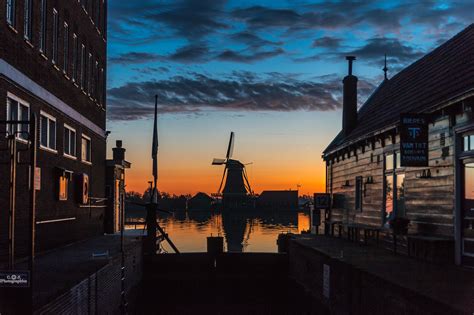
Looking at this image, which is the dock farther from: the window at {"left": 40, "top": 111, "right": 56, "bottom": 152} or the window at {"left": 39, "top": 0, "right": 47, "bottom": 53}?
the window at {"left": 39, "top": 0, "right": 47, "bottom": 53}

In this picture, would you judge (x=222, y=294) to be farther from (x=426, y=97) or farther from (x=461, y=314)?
(x=461, y=314)

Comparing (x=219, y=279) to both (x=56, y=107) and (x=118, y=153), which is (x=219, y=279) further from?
(x=118, y=153)

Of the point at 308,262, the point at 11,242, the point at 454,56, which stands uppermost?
the point at 454,56

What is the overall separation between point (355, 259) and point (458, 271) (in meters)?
3.03

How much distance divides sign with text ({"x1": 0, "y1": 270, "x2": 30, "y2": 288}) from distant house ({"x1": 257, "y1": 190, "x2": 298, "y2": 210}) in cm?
15996

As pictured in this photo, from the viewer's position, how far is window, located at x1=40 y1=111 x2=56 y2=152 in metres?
19.7

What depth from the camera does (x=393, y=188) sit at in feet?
67.2

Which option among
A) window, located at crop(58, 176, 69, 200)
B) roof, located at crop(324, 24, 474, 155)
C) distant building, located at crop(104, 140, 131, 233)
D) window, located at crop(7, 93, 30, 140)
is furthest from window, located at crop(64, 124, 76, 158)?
roof, located at crop(324, 24, 474, 155)

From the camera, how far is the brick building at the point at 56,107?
1619 centimetres

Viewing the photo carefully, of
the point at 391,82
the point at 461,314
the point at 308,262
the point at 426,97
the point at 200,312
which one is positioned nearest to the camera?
the point at 461,314

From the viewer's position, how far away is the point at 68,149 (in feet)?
Answer: 77.5

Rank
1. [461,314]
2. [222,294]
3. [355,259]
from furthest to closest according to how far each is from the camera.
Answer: [222,294] < [355,259] < [461,314]

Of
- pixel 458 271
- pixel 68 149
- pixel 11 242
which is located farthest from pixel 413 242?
pixel 68 149

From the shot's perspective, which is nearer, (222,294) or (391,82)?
(222,294)
